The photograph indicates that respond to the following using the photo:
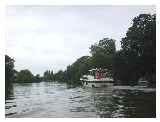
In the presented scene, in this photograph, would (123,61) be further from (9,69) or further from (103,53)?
(9,69)

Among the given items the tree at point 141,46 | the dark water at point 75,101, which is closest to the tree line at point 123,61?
the tree at point 141,46

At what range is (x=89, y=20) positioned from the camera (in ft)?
26.9

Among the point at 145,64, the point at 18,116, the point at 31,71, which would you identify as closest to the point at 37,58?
the point at 31,71

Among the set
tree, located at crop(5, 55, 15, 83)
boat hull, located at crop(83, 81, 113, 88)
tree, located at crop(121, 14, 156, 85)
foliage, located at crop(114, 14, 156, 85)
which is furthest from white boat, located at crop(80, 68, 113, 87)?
tree, located at crop(5, 55, 15, 83)

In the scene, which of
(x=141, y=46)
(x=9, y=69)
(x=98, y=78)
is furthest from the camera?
(x=98, y=78)

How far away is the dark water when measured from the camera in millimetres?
8109

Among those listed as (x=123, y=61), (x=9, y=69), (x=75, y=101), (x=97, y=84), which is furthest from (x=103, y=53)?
(x=9, y=69)

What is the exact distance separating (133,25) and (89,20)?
0.53 metres

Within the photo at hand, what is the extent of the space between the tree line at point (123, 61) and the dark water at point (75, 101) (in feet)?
0.36

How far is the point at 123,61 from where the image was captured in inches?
326

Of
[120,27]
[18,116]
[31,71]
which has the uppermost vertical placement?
[120,27]

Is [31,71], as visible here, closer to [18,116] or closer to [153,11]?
Result: [18,116]

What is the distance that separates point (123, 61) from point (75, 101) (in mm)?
756

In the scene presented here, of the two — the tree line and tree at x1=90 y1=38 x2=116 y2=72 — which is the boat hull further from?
Answer: tree at x1=90 y1=38 x2=116 y2=72
